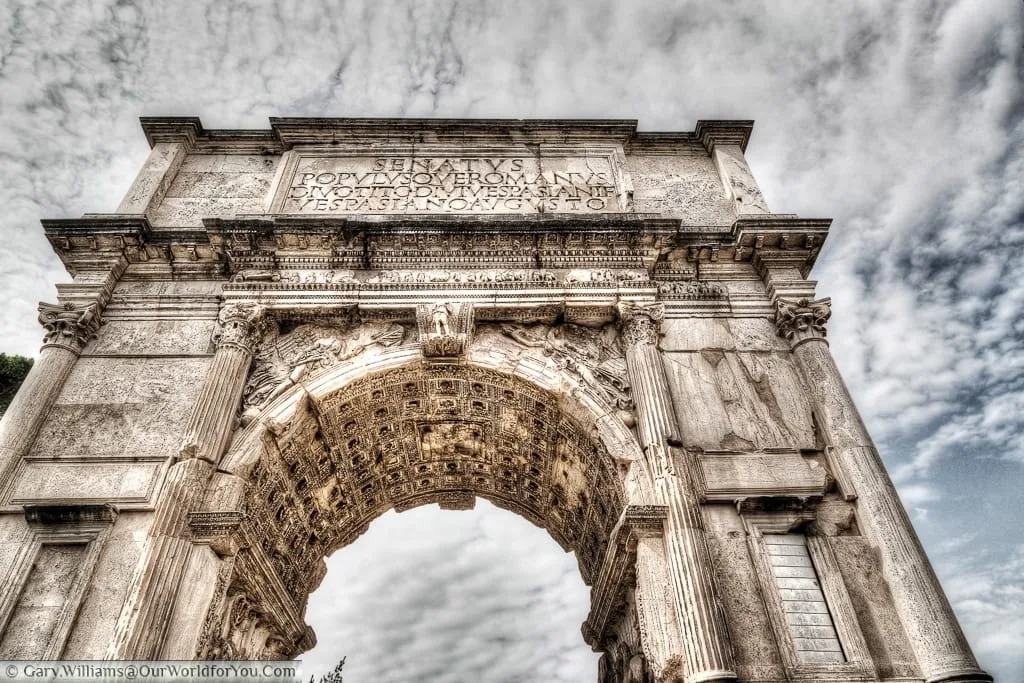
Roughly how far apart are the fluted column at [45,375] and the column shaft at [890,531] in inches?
404

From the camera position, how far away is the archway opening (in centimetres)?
817

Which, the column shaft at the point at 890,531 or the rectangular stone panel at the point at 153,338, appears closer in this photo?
the column shaft at the point at 890,531

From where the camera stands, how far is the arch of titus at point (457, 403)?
21.9 feet

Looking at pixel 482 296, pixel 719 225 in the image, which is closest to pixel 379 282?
pixel 482 296

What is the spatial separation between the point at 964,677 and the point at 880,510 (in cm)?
178

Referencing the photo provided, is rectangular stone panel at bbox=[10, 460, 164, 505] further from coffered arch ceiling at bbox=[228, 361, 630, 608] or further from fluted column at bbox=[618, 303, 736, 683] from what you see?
fluted column at bbox=[618, 303, 736, 683]

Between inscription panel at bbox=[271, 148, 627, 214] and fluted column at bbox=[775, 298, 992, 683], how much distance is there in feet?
11.7

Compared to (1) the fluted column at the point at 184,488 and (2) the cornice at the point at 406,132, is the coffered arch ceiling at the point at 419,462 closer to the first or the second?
(1) the fluted column at the point at 184,488

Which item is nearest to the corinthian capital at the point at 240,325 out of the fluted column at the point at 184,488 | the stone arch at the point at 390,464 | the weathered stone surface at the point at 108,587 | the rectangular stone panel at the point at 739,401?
the fluted column at the point at 184,488

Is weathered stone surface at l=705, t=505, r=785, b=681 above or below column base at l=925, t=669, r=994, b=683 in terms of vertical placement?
above

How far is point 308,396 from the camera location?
8.43m

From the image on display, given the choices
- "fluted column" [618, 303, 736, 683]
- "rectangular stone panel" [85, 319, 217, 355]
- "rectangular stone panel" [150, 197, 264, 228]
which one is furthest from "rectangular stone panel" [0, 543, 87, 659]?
"fluted column" [618, 303, 736, 683]

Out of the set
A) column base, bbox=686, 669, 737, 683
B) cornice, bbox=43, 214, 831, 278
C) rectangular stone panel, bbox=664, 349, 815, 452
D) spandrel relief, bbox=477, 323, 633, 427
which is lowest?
column base, bbox=686, 669, 737, 683

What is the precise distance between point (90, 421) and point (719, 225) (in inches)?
389
